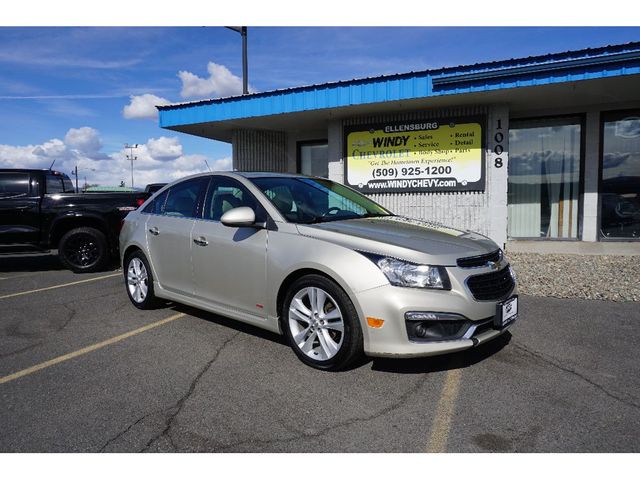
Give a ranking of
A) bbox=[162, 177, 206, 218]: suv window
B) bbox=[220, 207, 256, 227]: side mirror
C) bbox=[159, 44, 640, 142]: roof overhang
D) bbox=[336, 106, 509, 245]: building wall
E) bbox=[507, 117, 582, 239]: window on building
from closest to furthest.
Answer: bbox=[220, 207, 256, 227]: side mirror
bbox=[162, 177, 206, 218]: suv window
bbox=[159, 44, 640, 142]: roof overhang
bbox=[336, 106, 509, 245]: building wall
bbox=[507, 117, 582, 239]: window on building

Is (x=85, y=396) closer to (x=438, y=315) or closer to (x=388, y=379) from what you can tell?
(x=388, y=379)

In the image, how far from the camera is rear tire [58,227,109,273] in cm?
856

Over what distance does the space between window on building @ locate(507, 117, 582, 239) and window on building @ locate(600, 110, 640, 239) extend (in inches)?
20.6

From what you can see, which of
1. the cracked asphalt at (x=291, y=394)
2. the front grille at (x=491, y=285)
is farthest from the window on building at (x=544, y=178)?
the front grille at (x=491, y=285)

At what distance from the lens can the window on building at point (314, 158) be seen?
1356 centimetres

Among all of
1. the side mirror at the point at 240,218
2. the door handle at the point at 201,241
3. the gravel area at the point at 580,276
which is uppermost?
the side mirror at the point at 240,218

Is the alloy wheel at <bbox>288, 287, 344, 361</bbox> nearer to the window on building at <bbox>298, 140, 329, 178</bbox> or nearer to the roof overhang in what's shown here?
the roof overhang

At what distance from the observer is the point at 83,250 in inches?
342

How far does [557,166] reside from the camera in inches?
434

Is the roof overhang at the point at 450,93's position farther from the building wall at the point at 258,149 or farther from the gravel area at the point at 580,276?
the gravel area at the point at 580,276

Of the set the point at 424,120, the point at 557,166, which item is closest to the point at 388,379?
the point at 424,120

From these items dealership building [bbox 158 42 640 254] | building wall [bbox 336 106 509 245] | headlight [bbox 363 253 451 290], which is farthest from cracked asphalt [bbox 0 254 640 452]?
dealership building [bbox 158 42 640 254]

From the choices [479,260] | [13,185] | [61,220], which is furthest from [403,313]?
[13,185]

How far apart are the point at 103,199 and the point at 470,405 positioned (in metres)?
7.70
